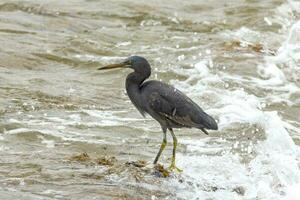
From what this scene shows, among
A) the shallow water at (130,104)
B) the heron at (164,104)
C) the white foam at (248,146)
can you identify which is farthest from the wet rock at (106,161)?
the white foam at (248,146)

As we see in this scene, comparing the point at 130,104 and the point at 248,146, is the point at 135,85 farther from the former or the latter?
the point at 130,104

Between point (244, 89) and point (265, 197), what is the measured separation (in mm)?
5203

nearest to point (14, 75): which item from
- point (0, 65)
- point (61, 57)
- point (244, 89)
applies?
point (0, 65)

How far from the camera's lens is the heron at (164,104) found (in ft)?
26.9

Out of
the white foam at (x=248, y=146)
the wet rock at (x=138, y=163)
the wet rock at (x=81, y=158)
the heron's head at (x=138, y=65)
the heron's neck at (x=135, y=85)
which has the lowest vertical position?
the white foam at (x=248, y=146)

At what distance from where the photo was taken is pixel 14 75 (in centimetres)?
1241

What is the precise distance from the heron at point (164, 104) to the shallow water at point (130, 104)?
52 centimetres

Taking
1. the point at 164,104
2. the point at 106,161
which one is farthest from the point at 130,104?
the point at 164,104

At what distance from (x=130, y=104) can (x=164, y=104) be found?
140 inches

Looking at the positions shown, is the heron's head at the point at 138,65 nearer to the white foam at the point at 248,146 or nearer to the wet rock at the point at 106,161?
the wet rock at the point at 106,161

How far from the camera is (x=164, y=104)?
820 centimetres

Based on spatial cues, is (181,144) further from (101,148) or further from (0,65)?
(0,65)

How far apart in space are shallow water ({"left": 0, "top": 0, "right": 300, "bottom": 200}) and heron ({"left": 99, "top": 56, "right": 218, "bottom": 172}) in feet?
1.71

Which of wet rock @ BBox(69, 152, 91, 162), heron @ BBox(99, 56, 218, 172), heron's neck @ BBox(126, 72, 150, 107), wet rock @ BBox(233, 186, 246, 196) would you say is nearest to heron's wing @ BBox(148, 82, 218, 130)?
heron @ BBox(99, 56, 218, 172)
